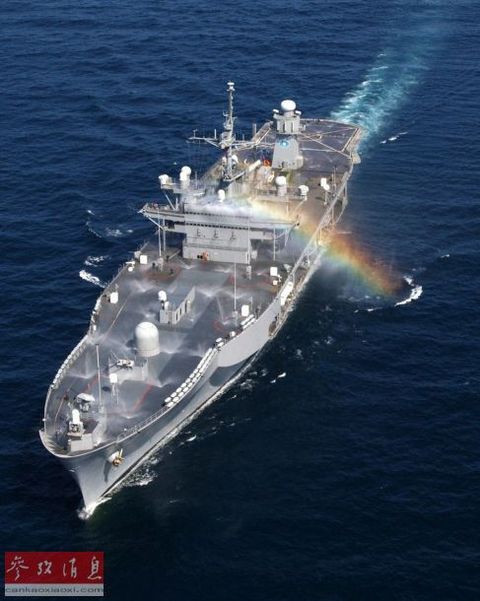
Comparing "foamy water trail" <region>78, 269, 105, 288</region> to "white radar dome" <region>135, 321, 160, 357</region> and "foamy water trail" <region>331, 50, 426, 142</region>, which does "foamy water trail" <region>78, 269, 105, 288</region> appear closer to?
"white radar dome" <region>135, 321, 160, 357</region>

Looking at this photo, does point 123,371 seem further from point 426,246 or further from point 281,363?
point 426,246

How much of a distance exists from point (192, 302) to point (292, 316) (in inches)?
498

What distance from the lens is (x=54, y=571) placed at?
249 ft

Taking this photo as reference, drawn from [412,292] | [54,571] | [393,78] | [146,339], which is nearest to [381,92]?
[393,78]

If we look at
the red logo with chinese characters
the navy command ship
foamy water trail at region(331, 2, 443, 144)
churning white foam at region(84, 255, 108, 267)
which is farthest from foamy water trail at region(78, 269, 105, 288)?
foamy water trail at region(331, 2, 443, 144)

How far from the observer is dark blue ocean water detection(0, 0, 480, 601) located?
7738 cm

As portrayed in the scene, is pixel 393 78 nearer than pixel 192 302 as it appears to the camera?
No

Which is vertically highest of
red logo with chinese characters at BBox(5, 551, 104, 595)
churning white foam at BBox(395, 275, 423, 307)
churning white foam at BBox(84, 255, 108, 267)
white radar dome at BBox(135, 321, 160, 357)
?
churning white foam at BBox(84, 255, 108, 267)

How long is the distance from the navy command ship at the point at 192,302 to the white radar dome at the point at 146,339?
0.37 feet

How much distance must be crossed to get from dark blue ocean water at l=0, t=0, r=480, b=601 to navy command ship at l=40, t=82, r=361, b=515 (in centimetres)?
406

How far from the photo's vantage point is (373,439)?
290 ft

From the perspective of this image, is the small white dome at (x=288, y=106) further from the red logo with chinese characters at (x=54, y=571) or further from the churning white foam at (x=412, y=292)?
the red logo with chinese characters at (x=54, y=571)

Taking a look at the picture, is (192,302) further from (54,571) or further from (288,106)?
(288,106)

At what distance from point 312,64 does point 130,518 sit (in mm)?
102130
